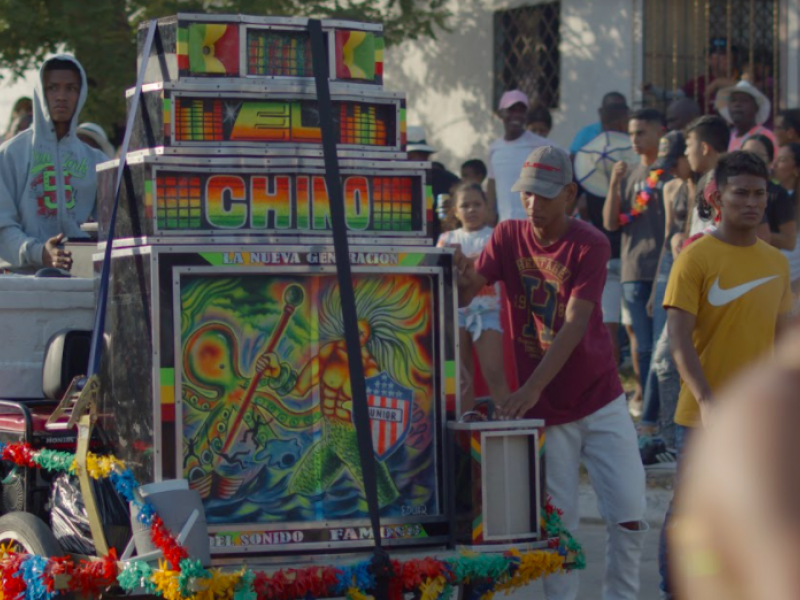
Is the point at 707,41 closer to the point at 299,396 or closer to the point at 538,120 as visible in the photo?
the point at 538,120

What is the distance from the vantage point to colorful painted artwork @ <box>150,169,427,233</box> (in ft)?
15.7

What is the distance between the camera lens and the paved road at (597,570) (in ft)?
21.5

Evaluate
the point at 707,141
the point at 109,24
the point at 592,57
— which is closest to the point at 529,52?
the point at 592,57

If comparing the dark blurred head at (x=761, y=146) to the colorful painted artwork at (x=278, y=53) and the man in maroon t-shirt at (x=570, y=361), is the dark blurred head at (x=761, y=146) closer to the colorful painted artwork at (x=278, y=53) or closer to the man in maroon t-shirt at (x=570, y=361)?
the man in maroon t-shirt at (x=570, y=361)

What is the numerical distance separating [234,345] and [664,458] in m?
4.52

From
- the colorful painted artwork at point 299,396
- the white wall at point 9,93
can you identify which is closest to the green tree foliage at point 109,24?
the white wall at point 9,93

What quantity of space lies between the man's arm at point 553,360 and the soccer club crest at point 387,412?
0.50m

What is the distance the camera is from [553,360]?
535 centimetres

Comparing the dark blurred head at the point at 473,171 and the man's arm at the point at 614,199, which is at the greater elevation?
the dark blurred head at the point at 473,171

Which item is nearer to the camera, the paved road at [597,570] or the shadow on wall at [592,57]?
the paved road at [597,570]

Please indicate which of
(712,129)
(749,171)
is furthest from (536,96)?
(749,171)

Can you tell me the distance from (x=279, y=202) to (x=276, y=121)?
0.98 feet

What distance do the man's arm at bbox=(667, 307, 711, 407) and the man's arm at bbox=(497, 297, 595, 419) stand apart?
36 cm

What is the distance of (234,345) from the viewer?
480cm
